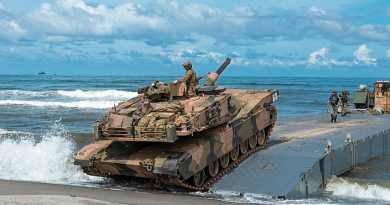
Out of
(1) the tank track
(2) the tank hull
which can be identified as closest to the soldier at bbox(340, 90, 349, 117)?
(1) the tank track

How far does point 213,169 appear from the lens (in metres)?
15.2

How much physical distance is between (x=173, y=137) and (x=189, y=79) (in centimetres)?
339

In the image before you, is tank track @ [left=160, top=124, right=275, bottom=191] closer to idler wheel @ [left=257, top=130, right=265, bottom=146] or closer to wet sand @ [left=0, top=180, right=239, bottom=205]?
idler wheel @ [left=257, top=130, right=265, bottom=146]

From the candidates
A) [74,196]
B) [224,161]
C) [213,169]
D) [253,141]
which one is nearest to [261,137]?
[253,141]

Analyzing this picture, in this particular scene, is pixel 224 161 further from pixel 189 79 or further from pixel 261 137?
pixel 261 137

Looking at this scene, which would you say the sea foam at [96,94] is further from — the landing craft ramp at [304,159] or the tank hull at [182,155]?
the tank hull at [182,155]

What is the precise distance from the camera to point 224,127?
15414 millimetres

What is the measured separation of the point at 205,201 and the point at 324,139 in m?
8.49

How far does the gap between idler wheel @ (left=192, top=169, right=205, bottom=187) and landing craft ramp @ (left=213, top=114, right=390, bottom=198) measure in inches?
15.1

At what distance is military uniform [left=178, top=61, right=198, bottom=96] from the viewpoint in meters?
16.0

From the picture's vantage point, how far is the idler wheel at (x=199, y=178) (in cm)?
1441

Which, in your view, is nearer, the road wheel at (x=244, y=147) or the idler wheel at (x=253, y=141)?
the road wheel at (x=244, y=147)

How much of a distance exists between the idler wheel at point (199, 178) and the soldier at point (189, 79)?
235 cm

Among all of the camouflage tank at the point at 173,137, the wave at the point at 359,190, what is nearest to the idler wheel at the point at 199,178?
the camouflage tank at the point at 173,137
